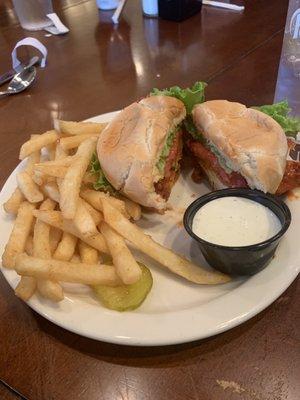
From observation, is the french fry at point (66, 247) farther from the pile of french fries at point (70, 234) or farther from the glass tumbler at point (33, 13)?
the glass tumbler at point (33, 13)

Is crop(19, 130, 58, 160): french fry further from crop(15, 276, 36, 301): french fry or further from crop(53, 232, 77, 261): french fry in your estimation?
crop(15, 276, 36, 301): french fry

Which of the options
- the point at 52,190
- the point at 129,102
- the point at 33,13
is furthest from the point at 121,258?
the point at 33,13

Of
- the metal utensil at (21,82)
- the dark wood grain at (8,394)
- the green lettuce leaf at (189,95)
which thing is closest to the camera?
the dark wood grain at (8,394)

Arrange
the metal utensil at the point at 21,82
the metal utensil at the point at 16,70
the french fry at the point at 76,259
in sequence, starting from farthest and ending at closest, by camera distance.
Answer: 1. the metal utensil at the point at 16,70
2. the metal utensil at the point at 21,82
3. the french fry at the point at 76,259

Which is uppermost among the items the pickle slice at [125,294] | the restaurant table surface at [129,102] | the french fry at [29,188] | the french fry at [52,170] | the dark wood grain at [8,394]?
the french fry at [52,170]

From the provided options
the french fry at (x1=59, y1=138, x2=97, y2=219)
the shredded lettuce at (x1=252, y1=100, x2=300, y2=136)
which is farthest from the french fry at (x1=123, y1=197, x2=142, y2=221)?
the shredded lettuce at (x1=252, y1=100, x2=300, y2=136)

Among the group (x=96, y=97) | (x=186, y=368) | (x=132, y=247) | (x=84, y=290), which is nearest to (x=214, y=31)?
(x=96, y=97)

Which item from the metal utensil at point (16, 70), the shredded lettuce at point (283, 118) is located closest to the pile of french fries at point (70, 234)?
the shredded lettuce at point (283, 118)
